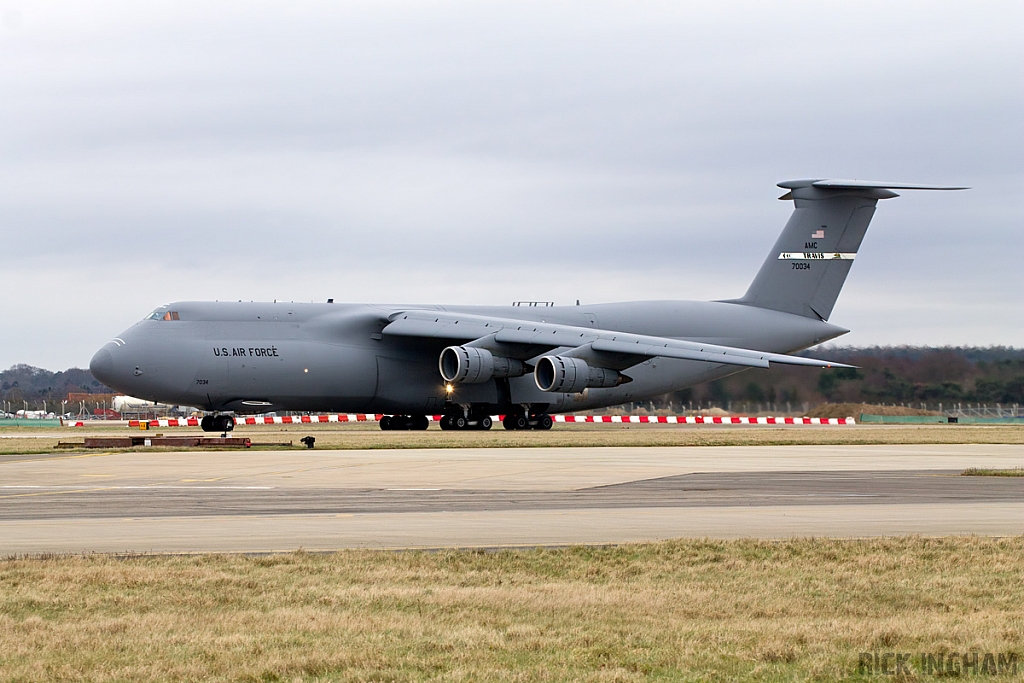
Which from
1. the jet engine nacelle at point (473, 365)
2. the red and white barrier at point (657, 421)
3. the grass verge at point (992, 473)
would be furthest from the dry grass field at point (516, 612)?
the red and white barrier at point (657, 421)

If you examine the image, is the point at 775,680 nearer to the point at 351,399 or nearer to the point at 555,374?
the point at 555,374

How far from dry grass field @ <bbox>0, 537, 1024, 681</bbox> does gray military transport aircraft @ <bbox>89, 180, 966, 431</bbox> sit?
30.1m

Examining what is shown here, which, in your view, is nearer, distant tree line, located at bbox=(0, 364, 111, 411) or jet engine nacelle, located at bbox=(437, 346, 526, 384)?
jet engine nacelle, located at bbox=(437, 346, 526, 384)

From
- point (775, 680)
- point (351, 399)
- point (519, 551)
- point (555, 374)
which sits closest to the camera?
point (775, 680)

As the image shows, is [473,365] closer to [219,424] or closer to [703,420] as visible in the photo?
[219,424]

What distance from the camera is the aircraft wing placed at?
40.4 meters

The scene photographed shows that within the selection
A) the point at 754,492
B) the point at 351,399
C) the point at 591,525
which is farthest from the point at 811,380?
the point at 591,525

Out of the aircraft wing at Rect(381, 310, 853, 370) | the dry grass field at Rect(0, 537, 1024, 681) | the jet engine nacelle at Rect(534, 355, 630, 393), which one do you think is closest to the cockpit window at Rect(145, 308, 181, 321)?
the aircraft wing at Rect(381, 310, 853, 370)

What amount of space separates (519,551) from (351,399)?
3276cm

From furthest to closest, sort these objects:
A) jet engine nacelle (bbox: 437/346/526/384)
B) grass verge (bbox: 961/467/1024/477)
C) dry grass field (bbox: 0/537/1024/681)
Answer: jet engine nacelle (bbox: 437/346/526/384) < grass verge (bbox: 961/467/1024/477) < dry grass field (bbox: 0/537/1024/681)

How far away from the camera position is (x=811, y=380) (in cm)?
4525

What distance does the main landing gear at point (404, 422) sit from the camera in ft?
149

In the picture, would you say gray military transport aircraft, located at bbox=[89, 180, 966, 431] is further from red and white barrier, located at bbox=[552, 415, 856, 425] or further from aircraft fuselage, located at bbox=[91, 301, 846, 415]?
red and white barrier, located at bbox=[552, 415, 856, 425]

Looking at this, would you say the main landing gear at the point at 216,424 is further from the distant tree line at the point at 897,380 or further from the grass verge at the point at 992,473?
the grass verge at the point at 992,473
